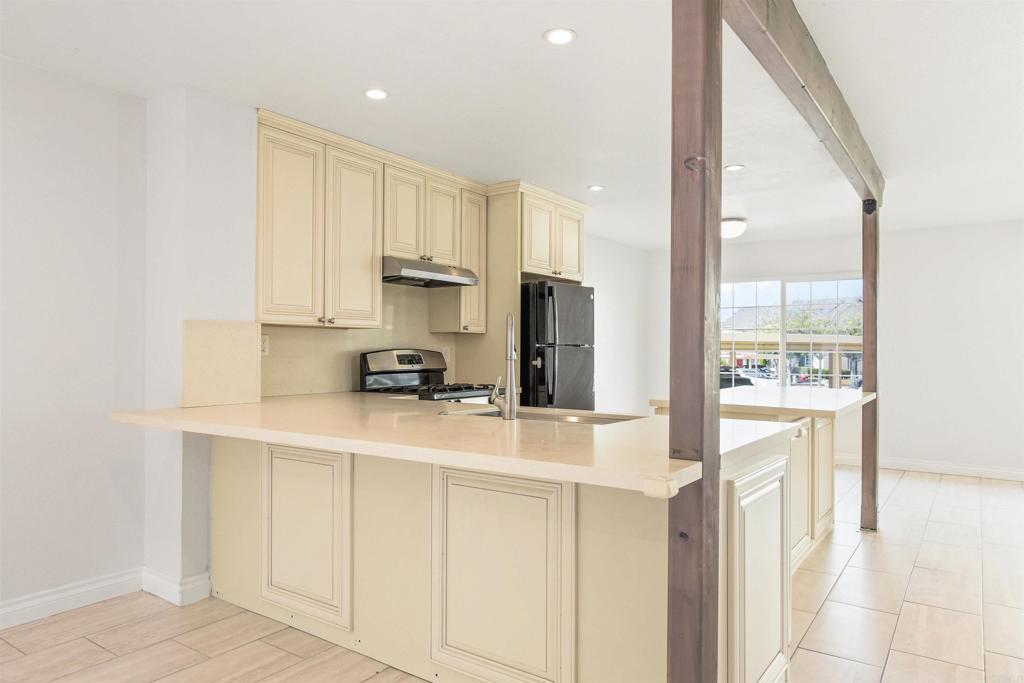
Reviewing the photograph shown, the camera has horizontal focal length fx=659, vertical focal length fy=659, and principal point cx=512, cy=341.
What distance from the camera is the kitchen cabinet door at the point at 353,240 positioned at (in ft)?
11.7

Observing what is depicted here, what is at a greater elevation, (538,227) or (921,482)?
(538,227)

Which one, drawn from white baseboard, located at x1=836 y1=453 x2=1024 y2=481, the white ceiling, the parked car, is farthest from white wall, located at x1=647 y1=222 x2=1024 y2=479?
the white ceiling

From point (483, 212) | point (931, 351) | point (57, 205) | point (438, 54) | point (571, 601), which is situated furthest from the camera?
point (931, 351)

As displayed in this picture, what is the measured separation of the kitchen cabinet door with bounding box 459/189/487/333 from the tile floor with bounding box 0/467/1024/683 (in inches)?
92.3

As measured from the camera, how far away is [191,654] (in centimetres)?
241

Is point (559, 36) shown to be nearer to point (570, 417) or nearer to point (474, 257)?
point (570, 417)

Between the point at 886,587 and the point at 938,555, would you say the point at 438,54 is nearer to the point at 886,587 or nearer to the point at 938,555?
the point at 886,587

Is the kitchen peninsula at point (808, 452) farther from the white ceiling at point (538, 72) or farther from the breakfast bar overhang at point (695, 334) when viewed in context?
the breakfast bar overhang at point (695, 334)

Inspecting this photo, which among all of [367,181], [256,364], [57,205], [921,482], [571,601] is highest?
[367,181]

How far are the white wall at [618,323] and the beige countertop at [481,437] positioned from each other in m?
4.08

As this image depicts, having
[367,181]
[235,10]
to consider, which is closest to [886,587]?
[367,181]

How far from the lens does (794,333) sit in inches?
275

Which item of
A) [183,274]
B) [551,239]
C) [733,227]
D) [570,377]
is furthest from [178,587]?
[733,227]

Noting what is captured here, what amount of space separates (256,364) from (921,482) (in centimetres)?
559
